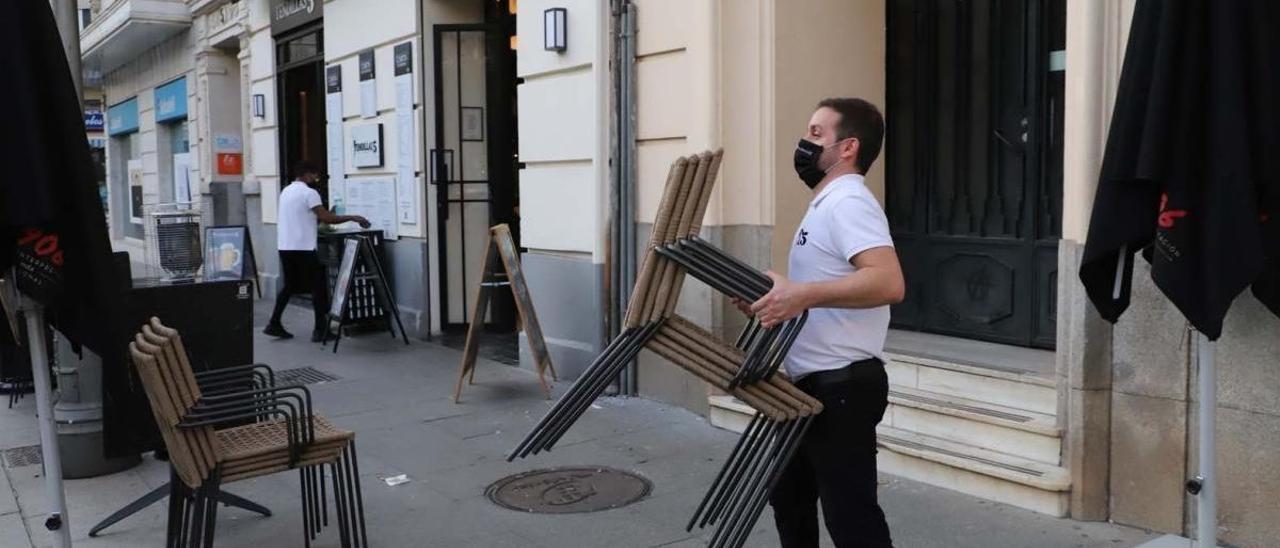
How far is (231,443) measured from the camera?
14.8 ft

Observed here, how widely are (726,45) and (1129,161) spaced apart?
3.78m

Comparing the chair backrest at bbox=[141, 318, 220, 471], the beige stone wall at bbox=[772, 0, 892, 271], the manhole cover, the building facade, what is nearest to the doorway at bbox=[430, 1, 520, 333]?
the building facade

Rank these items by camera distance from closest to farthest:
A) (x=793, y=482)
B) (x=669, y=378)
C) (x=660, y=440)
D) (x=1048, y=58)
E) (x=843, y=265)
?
1. (x=843, y=265)
2. (x=793, y=482)
3. (x=1048, y=58)
4. (x=660, y=440)
5. (x=669, y=378)

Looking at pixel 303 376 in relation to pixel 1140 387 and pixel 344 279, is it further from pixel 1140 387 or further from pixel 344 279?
pixel 1140 387

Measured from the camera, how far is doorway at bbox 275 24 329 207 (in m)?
13.6

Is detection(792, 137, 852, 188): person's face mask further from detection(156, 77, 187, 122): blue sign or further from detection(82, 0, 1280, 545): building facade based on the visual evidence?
detection(156, 77, 187, 122): blue sign

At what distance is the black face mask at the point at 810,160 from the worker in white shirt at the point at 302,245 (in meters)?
8.14

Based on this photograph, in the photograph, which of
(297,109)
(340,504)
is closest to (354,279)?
(297,109)

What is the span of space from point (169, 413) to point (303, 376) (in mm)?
5117

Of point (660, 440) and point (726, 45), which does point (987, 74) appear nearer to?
point (726, 45)

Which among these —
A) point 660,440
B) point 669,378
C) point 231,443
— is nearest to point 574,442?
point 660,440

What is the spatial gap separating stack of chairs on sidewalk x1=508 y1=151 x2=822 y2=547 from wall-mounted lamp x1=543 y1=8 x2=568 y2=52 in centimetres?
496

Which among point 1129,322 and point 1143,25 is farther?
point 1129,322


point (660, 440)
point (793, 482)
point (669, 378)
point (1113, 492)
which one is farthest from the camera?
point (669, 378)
